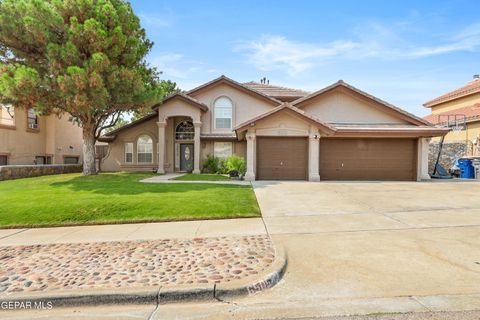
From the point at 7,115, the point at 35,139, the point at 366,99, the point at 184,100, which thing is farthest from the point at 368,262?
the point at 35,139

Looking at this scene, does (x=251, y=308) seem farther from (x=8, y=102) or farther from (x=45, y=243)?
(x=8, y=102)

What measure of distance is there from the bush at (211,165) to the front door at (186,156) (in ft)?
5.78

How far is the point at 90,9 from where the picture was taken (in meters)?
13.8

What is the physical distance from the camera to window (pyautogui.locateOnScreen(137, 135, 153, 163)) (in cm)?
2080

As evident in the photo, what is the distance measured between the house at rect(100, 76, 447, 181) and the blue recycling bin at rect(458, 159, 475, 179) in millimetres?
3469

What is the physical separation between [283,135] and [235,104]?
663 cm

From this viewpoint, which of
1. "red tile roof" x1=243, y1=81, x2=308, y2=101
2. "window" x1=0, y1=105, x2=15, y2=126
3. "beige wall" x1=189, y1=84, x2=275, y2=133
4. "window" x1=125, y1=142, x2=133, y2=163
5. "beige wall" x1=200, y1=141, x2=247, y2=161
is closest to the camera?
"window" x1=0, y1=105, x2=15, y2=126

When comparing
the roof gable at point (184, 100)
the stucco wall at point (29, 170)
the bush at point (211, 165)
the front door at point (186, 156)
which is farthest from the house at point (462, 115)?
the stucco wall at point (29, 170)

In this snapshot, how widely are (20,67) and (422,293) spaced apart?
17.6m

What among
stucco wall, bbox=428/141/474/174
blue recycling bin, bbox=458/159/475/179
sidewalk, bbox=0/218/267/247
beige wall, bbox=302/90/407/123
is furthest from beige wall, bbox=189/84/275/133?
sidewalk, bbox=0/218/267/247

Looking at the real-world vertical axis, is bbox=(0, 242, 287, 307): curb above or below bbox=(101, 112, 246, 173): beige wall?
below

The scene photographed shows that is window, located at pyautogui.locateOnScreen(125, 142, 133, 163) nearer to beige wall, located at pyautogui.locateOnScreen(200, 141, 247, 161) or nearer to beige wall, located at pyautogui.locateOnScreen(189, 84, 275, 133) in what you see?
beige wall, located at pyautogui.locateOnScreen(200, 141, 247, 161)

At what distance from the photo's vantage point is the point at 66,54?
13.2 metres

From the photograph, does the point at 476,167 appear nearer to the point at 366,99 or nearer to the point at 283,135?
the point at 366,99
